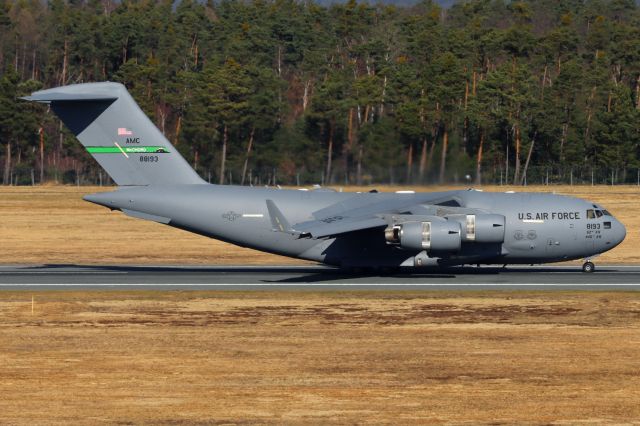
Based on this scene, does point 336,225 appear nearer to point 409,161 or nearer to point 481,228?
point 481,228

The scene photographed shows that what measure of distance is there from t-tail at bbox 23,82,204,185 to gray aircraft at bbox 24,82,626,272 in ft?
0.12

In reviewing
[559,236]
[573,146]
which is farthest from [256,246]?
[573,146]

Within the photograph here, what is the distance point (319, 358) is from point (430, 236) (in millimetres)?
12609

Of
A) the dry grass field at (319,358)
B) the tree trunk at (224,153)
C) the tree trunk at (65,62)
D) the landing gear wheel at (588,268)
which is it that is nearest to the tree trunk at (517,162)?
the tree trunk at (224,153)

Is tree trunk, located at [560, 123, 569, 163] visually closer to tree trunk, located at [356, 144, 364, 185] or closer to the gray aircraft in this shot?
tree trunk, located at [356, 144, 364, 185]

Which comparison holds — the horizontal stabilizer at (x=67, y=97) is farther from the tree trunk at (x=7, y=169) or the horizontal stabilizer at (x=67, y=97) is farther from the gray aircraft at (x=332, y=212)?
the tree trunk at (x=7, y=169)

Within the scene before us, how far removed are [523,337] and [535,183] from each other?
51921mm

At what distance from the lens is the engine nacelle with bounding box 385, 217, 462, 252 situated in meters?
35.4

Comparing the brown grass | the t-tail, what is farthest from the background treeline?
the t-tail

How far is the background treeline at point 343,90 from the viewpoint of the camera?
49719 millimetres

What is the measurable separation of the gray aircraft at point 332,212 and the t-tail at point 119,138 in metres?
0.04

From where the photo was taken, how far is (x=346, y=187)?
4353 centimetres

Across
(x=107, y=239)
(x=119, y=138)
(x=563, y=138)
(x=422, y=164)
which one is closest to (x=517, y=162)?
(x=563, y=138)

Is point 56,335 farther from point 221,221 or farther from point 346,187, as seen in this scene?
point 346,187
